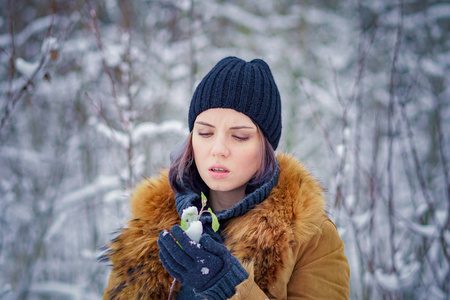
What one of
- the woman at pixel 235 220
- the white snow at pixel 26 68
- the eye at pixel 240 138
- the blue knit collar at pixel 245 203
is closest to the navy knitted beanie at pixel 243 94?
the woman at pixel 235 220

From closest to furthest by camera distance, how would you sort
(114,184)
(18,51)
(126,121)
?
(126,121) < (114,184) < (18,51)

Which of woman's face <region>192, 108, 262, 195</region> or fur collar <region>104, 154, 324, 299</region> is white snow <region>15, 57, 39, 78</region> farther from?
woman's face <region>192, 108, 262, 195</region>

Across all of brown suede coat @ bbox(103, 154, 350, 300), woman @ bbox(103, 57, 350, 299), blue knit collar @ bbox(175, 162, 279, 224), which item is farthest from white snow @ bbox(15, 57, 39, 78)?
blue knit collar @ bbox(175, 162, 279, 224)

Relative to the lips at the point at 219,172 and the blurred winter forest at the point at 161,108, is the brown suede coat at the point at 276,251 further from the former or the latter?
the blurred winter forest at the point at 161,108

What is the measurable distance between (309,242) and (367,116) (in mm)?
5413

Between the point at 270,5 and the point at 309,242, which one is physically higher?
the point at 270,5

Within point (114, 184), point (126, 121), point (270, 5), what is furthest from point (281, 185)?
point (270, 5)

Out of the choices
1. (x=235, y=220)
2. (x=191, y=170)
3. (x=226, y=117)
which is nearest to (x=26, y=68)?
(x=191, y=170)

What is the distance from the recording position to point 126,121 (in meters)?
2.47

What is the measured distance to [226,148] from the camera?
1.34 metres

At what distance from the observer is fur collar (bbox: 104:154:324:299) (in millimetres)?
1187

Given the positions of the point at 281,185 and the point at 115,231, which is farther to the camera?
the point at 115,231

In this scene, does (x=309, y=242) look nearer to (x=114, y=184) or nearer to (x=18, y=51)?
(x=114, y=184)

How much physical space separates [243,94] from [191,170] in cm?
53
